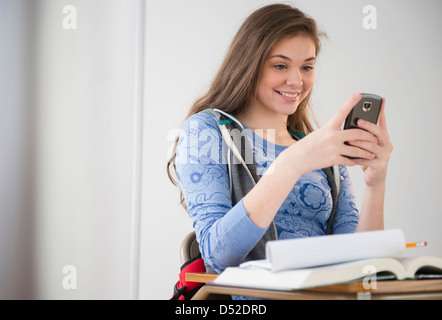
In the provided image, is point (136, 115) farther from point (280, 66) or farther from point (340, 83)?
point (280, 66)

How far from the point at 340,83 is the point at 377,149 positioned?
158cm

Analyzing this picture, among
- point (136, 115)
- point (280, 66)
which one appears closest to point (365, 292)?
point (280, 66)

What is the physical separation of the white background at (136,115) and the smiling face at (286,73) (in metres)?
1.16

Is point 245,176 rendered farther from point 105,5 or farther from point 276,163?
point 105,5

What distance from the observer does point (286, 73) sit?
1262 millimetres

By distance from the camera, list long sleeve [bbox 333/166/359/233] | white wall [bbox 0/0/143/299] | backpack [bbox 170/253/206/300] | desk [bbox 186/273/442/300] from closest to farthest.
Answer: desk [bbox 186/273/442/300] → backpack [bbox 170/253/206/300] → long sleeve [bbox 333/166/359/233] → white wall [bbox 0/0/143/299]

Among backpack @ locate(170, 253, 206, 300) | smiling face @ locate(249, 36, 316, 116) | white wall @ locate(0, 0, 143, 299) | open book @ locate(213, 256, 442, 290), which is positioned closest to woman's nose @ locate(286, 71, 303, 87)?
smiling face @ locate(249, 36, 316, 116)

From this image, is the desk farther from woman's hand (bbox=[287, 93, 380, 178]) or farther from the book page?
woman's hand (bbox=[287, 93, 380, 178])

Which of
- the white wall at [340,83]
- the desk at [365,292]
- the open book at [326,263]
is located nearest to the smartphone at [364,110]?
the open book at [326,263]

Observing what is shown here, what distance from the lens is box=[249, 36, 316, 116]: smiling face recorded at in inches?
49.3

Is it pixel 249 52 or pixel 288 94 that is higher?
pixel 249 52

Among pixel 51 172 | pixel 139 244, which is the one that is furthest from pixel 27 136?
pixel 139 244
